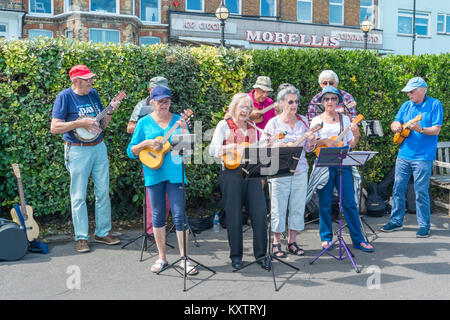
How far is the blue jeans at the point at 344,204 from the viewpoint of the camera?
538 cm

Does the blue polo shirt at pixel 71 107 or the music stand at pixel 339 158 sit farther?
the blue polo shirt at pixel 71 107

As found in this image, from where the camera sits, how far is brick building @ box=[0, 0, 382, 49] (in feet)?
66.4

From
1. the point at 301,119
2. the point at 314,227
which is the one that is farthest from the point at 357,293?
the point at 314,227

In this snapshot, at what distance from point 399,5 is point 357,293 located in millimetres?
25850

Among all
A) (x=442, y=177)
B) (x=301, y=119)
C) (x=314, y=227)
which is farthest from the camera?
(x=442, y=177)

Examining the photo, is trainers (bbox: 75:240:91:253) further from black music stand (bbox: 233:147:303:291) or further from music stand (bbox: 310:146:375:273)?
music stand (bbox: 310:146:375:273)

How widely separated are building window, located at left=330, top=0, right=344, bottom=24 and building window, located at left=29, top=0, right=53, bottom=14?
14.8 meters

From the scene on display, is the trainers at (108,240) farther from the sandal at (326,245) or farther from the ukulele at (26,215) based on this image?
the sandal at (326,245)

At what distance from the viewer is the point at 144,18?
22.0 meters

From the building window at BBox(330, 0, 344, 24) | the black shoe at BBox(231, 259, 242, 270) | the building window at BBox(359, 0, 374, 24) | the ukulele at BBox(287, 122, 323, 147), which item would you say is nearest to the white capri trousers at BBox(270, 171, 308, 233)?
the ukulele at BBox(287, 122, 323, 147)

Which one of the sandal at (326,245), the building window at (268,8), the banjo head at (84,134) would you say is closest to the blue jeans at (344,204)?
the sandal at (326,245)

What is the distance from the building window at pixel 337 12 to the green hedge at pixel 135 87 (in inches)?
717

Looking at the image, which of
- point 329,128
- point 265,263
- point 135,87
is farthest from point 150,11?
point 265,263

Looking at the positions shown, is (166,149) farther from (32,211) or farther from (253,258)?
(32,211)
